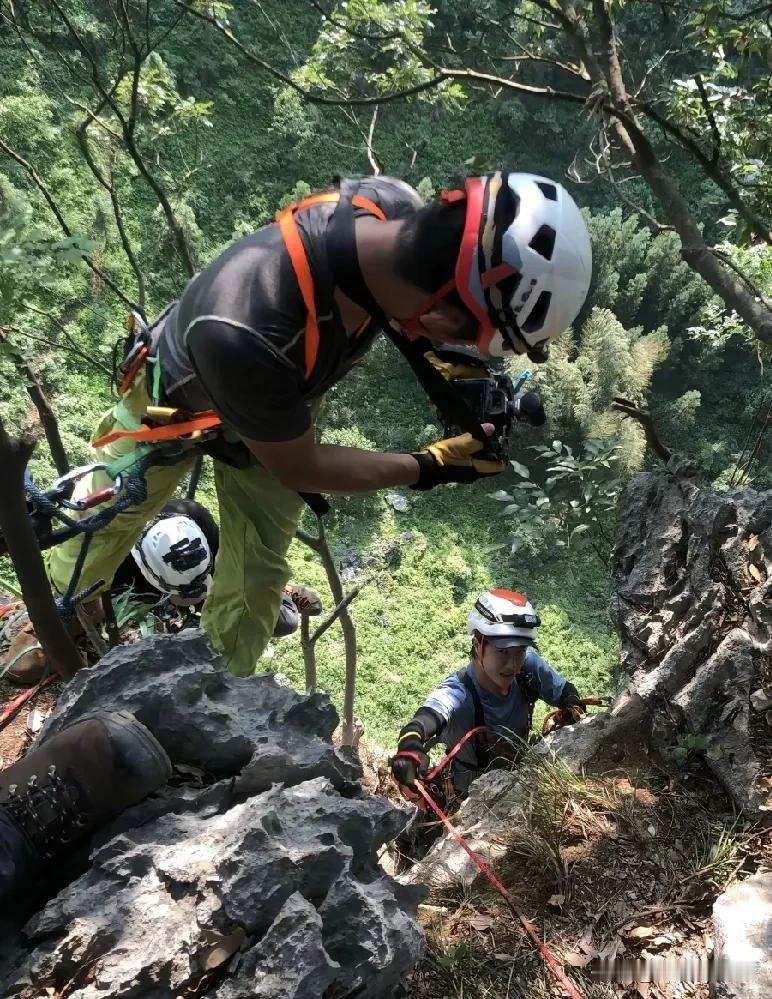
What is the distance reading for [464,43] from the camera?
68.7 ft

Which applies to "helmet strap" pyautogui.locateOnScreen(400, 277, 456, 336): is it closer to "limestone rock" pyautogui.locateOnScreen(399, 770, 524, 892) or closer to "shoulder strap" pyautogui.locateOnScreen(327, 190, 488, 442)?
"shoulder strap" pyautogui.locateOnScreen(327, 190, 488, 442)

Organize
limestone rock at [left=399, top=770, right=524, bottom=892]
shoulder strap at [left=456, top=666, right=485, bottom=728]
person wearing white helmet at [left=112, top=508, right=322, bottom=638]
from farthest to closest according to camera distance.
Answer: person wearing white helmet at [left=112, top=508, right=322, bottom=638] < shoulder strap at [left=456, top=666, right=485, bottom=728] < limestone rock at [left=399, top=770, right=524, bottom=892]

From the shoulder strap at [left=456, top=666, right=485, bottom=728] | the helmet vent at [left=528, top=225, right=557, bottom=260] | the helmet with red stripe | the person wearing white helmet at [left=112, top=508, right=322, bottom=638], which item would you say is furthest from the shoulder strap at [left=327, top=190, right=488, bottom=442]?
the person wearing white helmet at [left=112, top=508, right=322, bottom=638]

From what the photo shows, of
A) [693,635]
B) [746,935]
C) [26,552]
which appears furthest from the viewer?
[693,635]

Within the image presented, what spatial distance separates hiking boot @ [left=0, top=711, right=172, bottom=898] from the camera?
1679mm

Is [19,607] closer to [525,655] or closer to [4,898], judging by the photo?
[4,898]

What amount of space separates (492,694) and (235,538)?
176 cm

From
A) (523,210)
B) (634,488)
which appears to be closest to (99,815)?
(523,210)

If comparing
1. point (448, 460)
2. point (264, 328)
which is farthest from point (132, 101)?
point (448, 460)

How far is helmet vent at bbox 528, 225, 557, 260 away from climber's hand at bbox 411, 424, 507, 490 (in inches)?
28.1

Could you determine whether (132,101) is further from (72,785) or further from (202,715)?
(72,785)

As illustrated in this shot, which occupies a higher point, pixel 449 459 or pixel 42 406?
pixel 42 406

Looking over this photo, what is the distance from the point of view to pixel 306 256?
186 cm

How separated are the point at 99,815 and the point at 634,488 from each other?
2.57m
